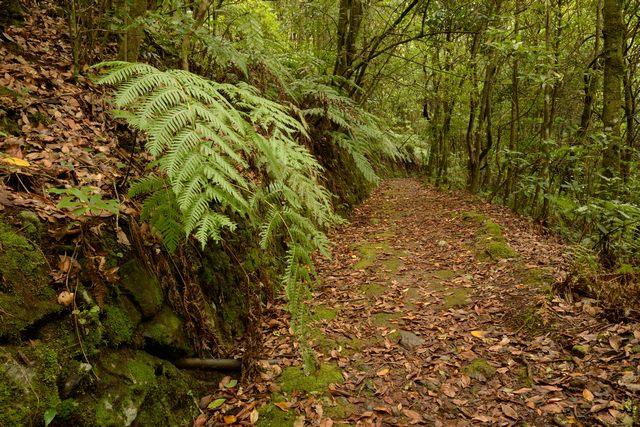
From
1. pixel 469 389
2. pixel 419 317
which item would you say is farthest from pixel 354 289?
pixel 469 389

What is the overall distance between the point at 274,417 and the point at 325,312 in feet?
5.03

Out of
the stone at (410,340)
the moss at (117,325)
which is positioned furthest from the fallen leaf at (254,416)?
the stone at (410,340)

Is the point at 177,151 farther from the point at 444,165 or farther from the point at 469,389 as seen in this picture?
the point at 444,165

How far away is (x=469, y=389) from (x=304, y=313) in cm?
150

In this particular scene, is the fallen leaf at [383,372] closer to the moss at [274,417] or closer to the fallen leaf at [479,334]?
the moss at [274,417]

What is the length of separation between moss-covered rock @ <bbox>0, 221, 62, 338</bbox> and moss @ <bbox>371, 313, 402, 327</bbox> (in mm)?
2861

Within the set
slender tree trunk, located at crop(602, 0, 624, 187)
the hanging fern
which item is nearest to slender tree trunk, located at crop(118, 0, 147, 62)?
the hanging fern

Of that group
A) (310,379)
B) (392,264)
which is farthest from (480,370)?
(392,264)

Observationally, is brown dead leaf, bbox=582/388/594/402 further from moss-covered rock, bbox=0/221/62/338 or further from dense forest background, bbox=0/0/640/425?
moss-covered rock, bbox=0/221/62/338

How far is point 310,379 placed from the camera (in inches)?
121

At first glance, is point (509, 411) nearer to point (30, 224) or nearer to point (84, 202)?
point (84, 202)

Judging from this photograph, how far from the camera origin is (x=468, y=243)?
239 inches

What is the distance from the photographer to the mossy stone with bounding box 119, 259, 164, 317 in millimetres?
2561

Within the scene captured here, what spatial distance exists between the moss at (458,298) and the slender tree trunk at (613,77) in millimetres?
2718
